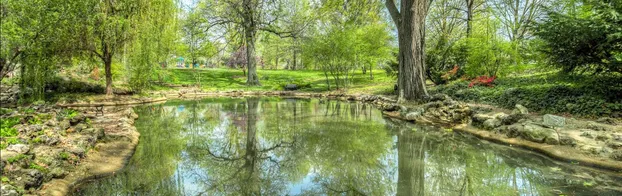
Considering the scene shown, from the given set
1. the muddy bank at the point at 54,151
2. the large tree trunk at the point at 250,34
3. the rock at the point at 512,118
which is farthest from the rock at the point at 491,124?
the large tree trunk at the point at 250,34

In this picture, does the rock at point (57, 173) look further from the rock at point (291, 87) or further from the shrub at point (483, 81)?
the rock at point (291, 87)

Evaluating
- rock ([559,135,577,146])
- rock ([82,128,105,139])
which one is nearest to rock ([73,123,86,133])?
rock ([82,128,105,139])

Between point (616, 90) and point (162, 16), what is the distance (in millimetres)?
18997

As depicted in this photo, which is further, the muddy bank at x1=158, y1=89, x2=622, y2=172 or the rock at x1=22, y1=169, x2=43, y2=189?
the muddy bank at x1=158, y1=89, x2=622, y2=172

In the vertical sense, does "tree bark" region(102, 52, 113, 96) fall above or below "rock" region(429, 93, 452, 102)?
above

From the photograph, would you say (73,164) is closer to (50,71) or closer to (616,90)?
(50,71)

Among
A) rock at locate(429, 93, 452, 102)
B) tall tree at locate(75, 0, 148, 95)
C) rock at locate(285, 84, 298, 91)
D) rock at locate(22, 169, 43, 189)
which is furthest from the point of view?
rock at locate(285, 84, 298, 91)

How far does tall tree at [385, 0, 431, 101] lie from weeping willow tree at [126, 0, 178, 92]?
11.1m

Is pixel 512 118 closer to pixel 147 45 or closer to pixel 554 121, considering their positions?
pixel 554 121

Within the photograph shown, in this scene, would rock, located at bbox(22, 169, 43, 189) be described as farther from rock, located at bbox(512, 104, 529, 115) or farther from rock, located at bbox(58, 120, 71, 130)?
rock, located at bbox(512, 104, 529, 115)

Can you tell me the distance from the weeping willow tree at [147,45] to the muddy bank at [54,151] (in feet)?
27.3

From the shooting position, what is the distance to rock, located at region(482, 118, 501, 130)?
8.30m

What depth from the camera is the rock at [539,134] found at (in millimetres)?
6688

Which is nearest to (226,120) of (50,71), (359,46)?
(50,71)
